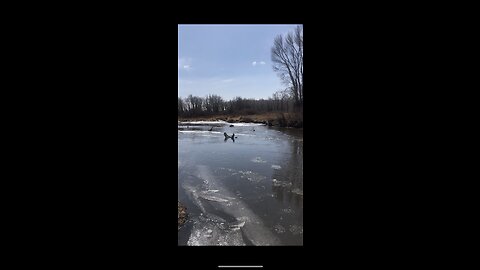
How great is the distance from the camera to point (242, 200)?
3.96 m

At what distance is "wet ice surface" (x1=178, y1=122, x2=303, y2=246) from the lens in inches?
111

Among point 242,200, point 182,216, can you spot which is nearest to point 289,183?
point 242,200

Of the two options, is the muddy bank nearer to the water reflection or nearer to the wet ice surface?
the wet ice surface

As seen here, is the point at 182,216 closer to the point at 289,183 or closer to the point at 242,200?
the point at 242,200

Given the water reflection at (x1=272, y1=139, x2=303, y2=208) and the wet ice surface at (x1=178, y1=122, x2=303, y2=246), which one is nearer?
the wet ice surface at (x1=178, y1=122, x2=303, y2=246)

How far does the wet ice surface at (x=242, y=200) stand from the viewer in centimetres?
283

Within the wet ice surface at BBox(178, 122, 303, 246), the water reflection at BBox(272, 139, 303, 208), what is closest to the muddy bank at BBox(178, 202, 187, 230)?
the wet ice surface at BBox(178, 122, 303, 246)

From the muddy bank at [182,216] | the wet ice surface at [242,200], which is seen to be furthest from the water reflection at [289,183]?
the muddy bank at [182,216]
